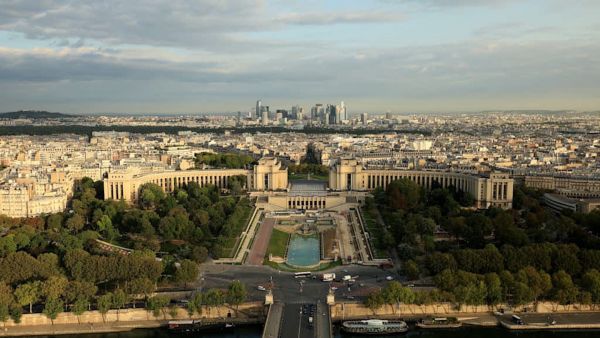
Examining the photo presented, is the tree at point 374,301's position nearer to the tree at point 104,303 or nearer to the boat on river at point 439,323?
the boat on river at point 439,323

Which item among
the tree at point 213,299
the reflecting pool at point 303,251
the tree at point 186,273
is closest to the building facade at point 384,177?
the reflecting pool at point 303,251

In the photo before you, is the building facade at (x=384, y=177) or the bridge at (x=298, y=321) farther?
the building facade at (x=384, y=177)

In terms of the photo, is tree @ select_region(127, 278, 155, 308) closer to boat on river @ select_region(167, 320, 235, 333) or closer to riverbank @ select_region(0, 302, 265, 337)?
riverbank @ select_region(0, 302, 265, 337)

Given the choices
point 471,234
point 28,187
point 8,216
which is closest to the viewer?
point 471,234

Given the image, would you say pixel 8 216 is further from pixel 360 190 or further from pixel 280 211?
pixel 360 190

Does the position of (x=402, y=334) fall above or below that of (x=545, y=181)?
below

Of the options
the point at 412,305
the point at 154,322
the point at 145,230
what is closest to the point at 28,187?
the point at 145,230
